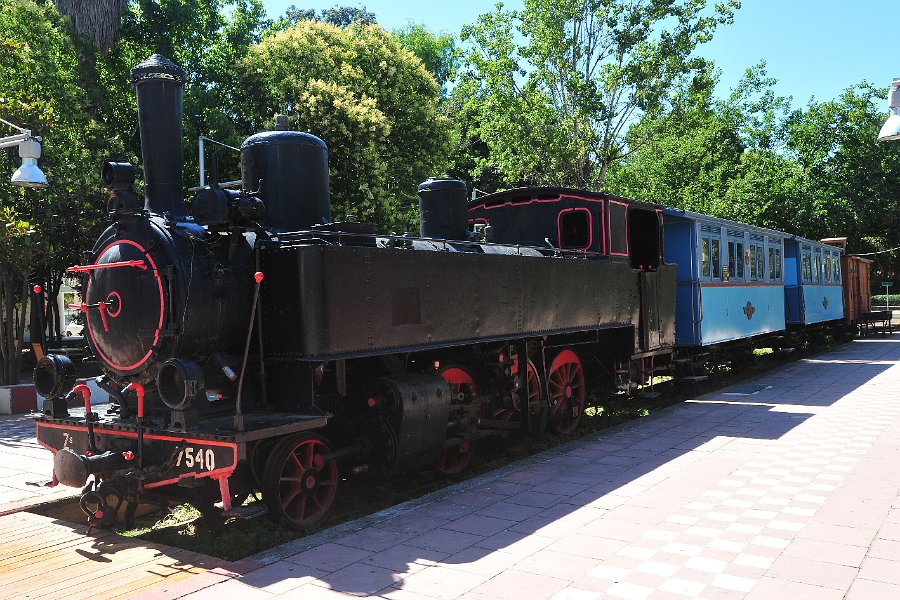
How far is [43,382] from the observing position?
5.61 m

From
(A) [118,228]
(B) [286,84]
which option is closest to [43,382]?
(A) [118,228]

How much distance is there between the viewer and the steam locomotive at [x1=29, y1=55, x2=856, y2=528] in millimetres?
4891

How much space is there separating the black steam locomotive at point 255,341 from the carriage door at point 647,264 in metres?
3.65

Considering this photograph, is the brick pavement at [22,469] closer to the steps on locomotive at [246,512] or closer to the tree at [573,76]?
the steps on locomotive at [246,512]

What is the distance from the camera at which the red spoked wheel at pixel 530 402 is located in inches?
308

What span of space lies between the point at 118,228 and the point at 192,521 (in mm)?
2314

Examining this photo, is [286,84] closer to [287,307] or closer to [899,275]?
[287,307]

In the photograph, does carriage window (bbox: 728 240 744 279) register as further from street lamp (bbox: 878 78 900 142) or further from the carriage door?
street lamp (bbox: 878 78 900 142)

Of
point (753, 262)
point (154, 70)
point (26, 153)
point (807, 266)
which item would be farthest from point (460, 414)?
point (807, 266)

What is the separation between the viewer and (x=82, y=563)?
4629 millimetres

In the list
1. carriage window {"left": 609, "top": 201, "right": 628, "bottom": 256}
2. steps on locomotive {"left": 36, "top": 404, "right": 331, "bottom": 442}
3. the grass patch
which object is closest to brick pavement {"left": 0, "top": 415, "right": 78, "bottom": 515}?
steps on locomotive {"left": 36, "top": 404, "right": 331, "bottom": 442}

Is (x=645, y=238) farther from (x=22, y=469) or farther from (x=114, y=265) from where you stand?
(x=22, y=469)

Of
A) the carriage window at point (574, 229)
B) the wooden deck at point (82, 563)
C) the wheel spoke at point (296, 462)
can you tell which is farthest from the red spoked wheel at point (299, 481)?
the carriage window at point (574, 229)

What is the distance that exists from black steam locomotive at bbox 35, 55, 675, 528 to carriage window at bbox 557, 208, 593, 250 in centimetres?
248
